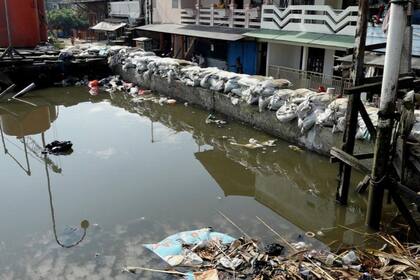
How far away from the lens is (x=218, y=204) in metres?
7.13

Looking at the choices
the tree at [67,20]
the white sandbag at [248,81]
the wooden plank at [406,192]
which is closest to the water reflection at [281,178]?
the wooden plank at [406,192]

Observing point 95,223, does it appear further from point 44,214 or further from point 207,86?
point 207,86

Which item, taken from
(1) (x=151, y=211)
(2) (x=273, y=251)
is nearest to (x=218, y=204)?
(1) (x=151, y=211)

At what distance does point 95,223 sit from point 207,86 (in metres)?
7.59

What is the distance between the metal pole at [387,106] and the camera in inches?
A: 197

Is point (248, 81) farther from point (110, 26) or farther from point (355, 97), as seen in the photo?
point (110, 26)

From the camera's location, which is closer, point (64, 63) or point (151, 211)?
point (151, 211)

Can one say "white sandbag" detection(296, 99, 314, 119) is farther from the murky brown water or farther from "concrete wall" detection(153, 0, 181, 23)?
"concrete wall" detection(153, 0, 181, 23)

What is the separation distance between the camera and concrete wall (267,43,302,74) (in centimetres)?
1575

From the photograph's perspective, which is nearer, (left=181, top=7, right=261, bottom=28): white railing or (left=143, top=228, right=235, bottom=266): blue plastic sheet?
(left=143, top=228, right=235, bottom=266): blue plastic sheet

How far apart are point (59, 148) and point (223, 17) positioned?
35.9 ft

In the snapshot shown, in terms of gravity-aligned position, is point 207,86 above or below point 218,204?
above

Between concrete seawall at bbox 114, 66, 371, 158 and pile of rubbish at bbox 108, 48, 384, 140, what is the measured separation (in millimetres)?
147

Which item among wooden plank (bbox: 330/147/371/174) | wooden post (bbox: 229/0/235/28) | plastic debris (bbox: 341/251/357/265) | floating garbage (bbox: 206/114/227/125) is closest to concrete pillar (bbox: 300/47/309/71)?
wooden post (bbox: 229/0/235/28)
